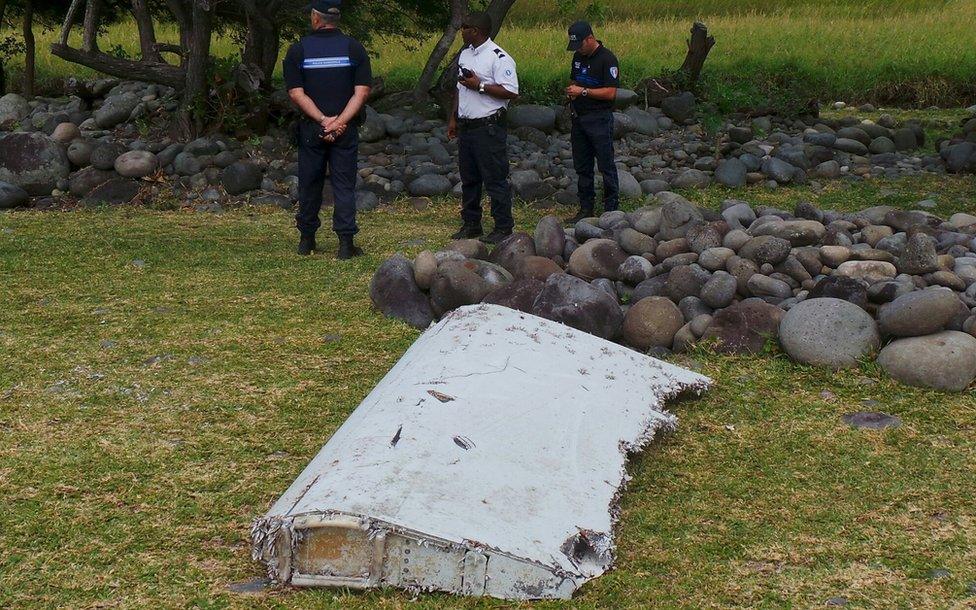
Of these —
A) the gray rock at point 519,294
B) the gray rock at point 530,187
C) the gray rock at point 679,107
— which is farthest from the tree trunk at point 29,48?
the gray rock at point 519,294

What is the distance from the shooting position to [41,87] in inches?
605

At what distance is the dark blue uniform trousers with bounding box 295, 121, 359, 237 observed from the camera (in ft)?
22.6

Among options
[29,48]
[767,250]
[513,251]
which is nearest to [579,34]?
[513,251]

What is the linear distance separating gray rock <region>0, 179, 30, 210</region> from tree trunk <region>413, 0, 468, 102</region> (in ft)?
14.9

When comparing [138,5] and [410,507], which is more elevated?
[138,5]

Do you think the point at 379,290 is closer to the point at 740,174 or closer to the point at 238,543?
the point at 238,543

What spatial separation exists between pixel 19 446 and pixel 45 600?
1.13m

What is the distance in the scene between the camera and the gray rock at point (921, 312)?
4504 mm

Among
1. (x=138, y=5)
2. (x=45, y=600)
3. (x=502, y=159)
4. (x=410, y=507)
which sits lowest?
(x=45, y=600)

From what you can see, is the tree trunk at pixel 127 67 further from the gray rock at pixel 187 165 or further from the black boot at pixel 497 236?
the black boot at pixel 497 236

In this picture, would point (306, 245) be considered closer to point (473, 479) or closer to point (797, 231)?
point (797, 231)

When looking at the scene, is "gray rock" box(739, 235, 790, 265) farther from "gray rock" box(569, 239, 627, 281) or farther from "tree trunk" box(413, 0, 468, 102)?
"tree trunk" box(413, 0, 468, 102)

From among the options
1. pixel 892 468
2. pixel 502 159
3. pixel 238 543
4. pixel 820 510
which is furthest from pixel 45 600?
pixel 502 159

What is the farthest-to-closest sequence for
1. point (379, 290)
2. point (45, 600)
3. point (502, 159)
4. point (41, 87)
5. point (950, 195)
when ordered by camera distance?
1. point (41, 87)
2. point (950, 195)
3. point (502, 159)
4. point (379, 290)
5. point (45, 600)
